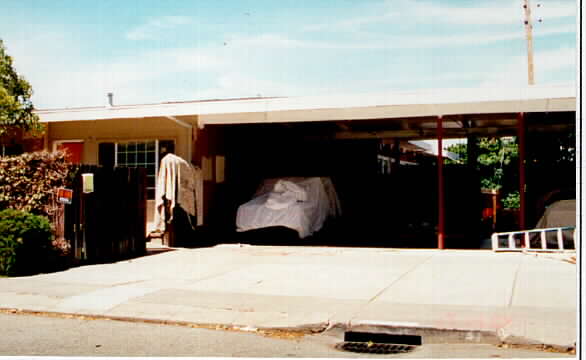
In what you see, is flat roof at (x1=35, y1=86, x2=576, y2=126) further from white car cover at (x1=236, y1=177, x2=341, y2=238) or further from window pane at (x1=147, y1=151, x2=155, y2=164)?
white car cover at (x1=236, y1=177, x2=341, y2=238)

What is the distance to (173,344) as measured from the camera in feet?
20.3

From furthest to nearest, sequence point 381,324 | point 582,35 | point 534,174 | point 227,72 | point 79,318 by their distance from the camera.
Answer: point 534,174
point 227,72
point 79,318
point 381,324
point 582,35

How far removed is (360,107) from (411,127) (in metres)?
4.87

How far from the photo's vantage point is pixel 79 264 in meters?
11.4

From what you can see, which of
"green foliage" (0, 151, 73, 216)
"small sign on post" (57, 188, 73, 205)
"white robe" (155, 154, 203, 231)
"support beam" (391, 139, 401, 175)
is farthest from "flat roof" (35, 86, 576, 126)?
"support beam" (391, 139, 401, 175)

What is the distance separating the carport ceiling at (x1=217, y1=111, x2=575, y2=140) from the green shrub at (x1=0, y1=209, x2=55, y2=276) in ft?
23.3

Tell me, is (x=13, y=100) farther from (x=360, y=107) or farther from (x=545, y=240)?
(x=545, y=240)

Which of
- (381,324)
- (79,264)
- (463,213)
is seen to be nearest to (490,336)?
(381,324)

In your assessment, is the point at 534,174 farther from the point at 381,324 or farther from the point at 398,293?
the point at 381,324

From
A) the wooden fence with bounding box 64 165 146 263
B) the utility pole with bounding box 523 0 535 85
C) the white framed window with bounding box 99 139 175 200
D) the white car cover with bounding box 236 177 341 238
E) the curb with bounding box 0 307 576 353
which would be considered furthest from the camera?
the utility pole with bounding box 523 0 535 85

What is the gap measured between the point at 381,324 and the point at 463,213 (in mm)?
11451

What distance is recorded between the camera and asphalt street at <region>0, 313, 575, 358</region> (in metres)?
5.86

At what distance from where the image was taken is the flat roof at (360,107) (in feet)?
39.9

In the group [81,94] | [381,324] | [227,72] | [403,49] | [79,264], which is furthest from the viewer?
[81,94]
